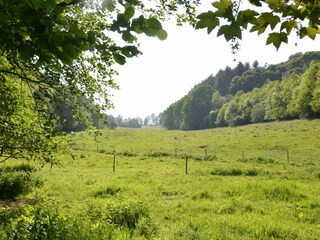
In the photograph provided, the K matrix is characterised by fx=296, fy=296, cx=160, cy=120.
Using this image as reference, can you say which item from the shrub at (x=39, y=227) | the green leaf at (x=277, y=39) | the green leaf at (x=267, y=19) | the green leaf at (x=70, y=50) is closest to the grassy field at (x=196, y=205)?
the shrub at (x=39, y=227)

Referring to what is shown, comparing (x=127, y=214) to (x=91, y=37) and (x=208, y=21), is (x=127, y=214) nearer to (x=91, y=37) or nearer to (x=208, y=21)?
(x=91, y=37)

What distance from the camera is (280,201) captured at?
1346cm

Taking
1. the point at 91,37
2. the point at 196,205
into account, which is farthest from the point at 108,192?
the point at 91,37

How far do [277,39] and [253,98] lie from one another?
342ft

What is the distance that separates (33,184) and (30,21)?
53.3ft

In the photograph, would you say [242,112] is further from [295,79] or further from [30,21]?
[30,21]

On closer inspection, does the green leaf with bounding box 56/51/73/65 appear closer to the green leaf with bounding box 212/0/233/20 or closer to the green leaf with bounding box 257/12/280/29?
the green leaf with bounding box 212/0/233/20

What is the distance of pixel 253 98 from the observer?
333 feet

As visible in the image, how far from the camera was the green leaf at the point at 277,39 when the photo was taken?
7.41ft

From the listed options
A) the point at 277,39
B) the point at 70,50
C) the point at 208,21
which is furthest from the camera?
the point at 277,39

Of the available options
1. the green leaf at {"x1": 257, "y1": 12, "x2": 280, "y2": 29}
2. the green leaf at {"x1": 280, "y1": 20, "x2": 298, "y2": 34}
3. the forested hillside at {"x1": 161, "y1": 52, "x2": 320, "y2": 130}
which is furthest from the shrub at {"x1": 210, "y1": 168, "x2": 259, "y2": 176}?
the green leaf at {"x1": 257, "y1": 12, "x2": 280, "y2": 29}

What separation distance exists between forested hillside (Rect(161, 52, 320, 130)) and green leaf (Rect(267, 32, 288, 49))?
3087 cm

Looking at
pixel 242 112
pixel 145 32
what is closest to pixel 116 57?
pixel 145 32

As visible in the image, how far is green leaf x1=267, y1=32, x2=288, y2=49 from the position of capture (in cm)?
226
